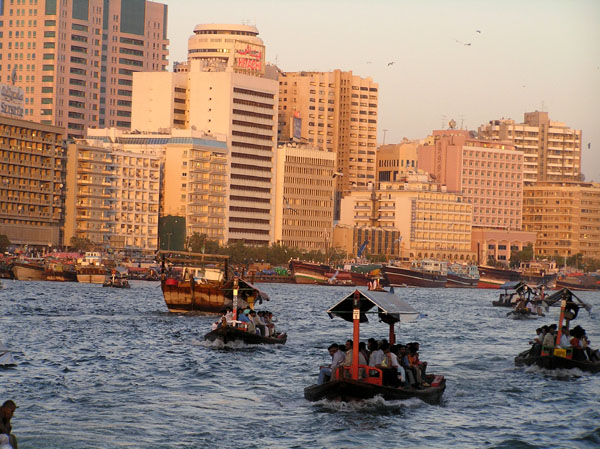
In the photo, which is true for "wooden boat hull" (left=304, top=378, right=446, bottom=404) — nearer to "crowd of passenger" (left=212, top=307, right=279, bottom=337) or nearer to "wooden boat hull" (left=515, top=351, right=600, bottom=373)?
"wooden boat hull" (left=515, top=351, right=600, bottom=373)

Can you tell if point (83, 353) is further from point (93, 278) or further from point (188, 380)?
point (93, 278)

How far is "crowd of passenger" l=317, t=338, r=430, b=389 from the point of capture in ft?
156

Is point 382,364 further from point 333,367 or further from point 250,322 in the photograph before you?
point 250,322

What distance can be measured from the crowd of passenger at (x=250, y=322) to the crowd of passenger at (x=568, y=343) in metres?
16.1

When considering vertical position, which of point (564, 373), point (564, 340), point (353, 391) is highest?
point (564, 340)

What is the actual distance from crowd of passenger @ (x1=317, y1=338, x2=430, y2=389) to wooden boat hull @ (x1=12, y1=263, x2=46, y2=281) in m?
147

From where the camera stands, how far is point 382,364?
48.2 metres

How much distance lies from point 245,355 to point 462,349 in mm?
14872

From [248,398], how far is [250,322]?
70.5 feet

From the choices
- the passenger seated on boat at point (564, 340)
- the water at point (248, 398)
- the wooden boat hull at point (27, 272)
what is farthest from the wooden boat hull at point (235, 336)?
the wooden boat hull at point (27, 272)

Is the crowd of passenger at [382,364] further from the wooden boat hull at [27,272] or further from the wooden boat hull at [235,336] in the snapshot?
the wooden boat hull at [27,272]

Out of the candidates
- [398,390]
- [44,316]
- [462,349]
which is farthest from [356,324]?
[44,316]

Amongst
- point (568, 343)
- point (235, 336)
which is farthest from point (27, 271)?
point (568, 343)

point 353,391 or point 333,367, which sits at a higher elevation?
point 333,367
